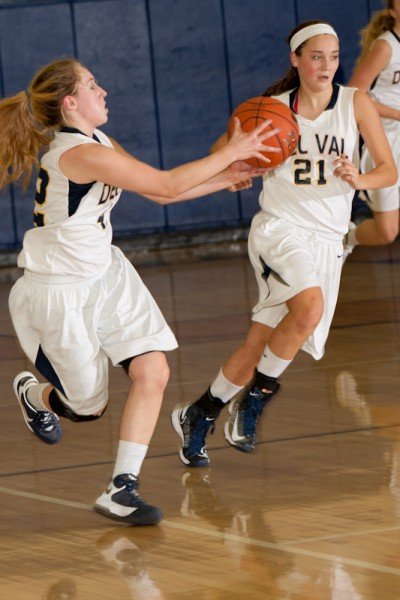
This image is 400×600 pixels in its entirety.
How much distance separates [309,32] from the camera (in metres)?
5.42

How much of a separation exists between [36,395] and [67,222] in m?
0.93

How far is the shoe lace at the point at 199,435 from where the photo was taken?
5113 mm

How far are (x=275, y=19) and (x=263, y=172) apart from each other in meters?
8.90

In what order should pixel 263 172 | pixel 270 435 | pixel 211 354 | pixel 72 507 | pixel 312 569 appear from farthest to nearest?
pixel 211 354 → pixel 270 435 → pixel 263 172 → pixel 72 507 → pixel 312 569

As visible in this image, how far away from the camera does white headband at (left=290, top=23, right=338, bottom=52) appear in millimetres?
5398

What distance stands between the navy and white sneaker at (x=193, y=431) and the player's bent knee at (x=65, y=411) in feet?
1.40

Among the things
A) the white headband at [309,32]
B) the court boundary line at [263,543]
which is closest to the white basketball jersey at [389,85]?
the white headband at [309,32]

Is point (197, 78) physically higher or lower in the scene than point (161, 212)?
higher

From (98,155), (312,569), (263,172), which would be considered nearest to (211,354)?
(263,172)

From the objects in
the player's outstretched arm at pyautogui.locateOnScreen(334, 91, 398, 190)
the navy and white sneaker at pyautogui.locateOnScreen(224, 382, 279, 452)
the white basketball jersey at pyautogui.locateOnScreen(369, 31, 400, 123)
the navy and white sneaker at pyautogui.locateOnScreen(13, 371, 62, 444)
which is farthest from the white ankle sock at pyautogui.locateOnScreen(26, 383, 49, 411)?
the white basketball jersey at pyautogui.locateOnScreen(369, 31, 400, 123)

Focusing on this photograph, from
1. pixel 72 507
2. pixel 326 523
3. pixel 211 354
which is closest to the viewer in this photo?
pixel 326 523

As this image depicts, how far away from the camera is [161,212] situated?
13273mm

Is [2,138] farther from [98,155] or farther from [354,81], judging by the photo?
[354,81]

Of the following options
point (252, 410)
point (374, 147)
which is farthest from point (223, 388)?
point (374, 147)
